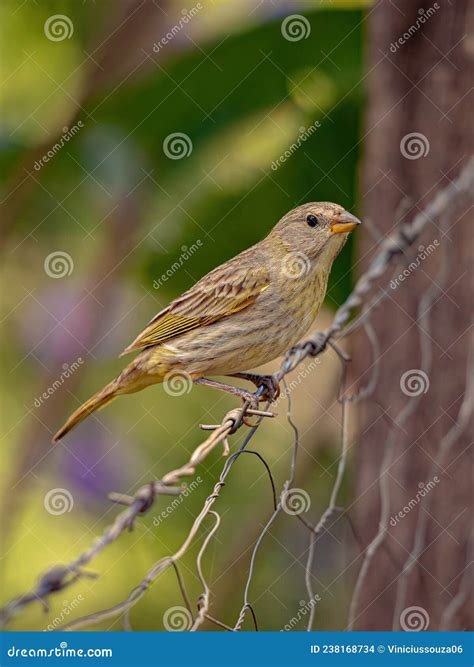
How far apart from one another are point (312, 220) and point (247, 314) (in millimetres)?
489

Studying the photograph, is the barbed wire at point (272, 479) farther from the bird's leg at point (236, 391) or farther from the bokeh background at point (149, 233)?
the bokeh background at point (149, 233)

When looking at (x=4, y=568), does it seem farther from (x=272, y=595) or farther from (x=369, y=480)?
(x=369, y=480)

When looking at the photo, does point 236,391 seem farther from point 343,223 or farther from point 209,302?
point 343,223

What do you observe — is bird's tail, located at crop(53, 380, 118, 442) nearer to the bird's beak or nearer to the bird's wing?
the bird's wing

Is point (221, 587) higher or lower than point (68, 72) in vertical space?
lower

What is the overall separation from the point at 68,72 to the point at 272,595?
336cm

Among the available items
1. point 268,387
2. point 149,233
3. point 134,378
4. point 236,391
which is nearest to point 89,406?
point 134,378

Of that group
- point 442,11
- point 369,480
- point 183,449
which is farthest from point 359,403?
point 442,11

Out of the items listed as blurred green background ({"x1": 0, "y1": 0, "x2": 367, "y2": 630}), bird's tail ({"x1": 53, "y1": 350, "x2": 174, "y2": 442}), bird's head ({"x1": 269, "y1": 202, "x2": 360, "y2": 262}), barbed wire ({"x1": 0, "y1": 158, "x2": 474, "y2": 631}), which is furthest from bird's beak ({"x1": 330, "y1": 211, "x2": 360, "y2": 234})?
blurred green background ({"x1": 0, "y1": 0, "x2": 367, "y2": 630})

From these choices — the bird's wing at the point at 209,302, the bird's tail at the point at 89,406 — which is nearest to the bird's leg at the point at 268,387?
the bird's wing at the point at 209,302

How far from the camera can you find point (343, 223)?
13.4 feet

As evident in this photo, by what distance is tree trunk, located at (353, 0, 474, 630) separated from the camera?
13.5 feet

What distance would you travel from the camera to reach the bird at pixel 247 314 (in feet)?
13.2

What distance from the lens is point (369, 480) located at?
457 centimetres
